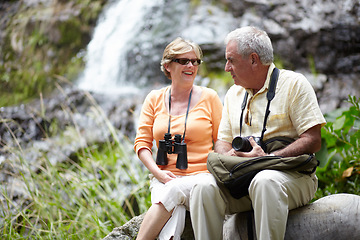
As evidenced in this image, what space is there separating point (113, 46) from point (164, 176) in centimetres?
444

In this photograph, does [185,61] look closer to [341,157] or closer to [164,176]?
[164,176]

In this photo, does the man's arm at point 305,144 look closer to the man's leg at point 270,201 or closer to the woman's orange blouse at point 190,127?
the man's leg at point 270,201

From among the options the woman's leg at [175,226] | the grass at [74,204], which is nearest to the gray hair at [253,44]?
the woman's leg at [175,226]

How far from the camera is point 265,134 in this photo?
255 cm

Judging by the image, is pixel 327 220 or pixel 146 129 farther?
pixel 146 129

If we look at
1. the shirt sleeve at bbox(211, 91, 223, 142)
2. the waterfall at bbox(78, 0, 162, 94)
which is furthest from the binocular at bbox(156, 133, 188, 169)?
the waterfall at bbox(78, 0, 162, 94)

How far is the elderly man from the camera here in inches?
86.8

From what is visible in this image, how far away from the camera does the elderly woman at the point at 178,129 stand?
257 cm

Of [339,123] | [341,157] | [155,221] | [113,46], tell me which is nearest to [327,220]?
[155,221]

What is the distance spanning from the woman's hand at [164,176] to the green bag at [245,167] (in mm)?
365

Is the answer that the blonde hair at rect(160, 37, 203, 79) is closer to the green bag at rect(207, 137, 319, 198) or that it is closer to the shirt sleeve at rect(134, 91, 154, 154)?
the shirt sleeve at rect(134, 91, 154, 154)

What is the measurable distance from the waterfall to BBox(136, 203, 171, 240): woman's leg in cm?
378

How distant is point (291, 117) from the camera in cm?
247

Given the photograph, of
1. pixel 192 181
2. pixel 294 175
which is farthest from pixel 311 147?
pixel 192 181
